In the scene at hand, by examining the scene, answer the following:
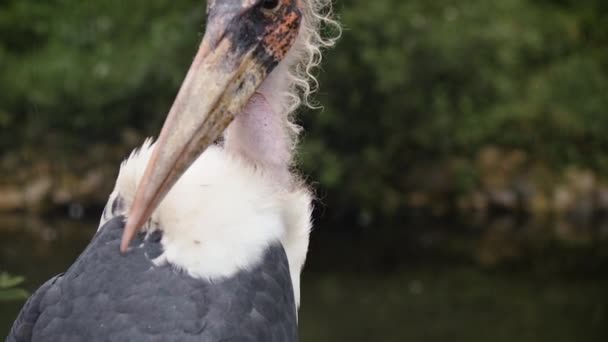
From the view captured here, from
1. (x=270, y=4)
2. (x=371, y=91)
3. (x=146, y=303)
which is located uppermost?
(x=270, y=4)

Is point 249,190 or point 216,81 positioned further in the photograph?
point 249,190

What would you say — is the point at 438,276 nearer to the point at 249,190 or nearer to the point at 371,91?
the point at 371,91

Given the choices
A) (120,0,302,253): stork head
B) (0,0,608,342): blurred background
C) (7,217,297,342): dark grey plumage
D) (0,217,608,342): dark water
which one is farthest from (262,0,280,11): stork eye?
(0,0,608,342): blurred background

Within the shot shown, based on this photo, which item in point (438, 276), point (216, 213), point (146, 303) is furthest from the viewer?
point (438, 276)

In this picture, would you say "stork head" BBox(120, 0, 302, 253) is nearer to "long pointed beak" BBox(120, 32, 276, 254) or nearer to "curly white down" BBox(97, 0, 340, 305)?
"long pointed beak" BBox(120, 32, 276, 254)

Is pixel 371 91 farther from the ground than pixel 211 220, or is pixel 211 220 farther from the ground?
pixel 211 220

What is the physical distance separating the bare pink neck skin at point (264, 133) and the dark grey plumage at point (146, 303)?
35 cm

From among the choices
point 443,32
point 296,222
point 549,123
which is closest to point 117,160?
point 443,32

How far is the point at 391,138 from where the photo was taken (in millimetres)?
12766

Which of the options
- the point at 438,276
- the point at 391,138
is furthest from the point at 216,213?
the point at 391,138

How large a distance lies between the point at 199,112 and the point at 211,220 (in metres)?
0.32

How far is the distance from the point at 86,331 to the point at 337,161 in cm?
976

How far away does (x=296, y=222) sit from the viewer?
3176mm

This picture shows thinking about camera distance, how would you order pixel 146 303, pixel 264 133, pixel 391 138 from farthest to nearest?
pixel 391 138 < pixel 264 133 < pixel 146 303
